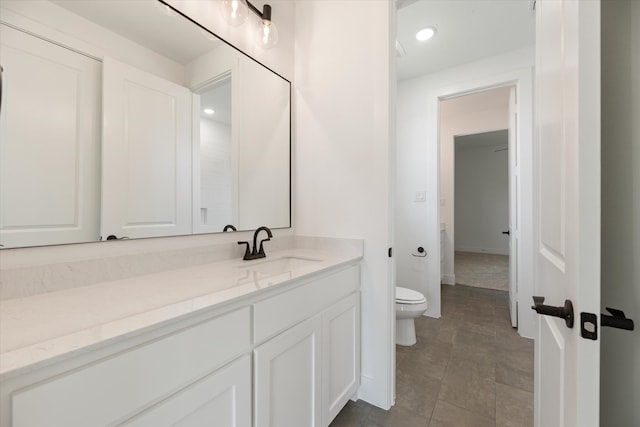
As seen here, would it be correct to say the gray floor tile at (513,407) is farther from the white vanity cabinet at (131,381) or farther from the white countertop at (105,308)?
the white vanity cabinet at (131,381)

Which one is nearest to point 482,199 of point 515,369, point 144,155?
point 515,369

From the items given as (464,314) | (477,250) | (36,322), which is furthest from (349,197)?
(477,250)

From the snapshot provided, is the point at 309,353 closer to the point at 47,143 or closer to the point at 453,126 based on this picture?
the point at 47,143

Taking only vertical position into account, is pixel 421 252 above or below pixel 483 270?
above

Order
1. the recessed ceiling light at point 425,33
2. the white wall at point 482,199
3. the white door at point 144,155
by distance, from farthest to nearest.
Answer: the white wall at point 482,199, the recessed ceiling light at point 425,33, the white door at point 144,155

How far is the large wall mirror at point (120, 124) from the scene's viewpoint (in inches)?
31.0

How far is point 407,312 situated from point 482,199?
5.49m

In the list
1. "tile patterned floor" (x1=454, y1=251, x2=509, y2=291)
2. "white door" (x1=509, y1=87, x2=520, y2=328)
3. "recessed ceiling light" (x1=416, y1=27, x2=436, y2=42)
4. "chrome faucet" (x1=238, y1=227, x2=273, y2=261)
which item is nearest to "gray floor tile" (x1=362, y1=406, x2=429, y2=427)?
"chrome faucet" (x1=238, y1=227, x2=273, y2=261)

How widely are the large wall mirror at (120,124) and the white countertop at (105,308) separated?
0.21m

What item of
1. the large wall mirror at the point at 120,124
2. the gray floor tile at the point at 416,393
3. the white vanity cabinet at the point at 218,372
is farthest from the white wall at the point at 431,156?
the large wall mirror at the point at 120,124

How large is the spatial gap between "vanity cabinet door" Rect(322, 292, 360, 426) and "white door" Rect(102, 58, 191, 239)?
2.73 ft

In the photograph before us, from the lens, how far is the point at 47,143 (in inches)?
32.4

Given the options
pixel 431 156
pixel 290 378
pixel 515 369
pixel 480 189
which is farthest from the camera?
pixel 480 189

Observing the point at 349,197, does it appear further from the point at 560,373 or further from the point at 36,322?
the point at 36,322
